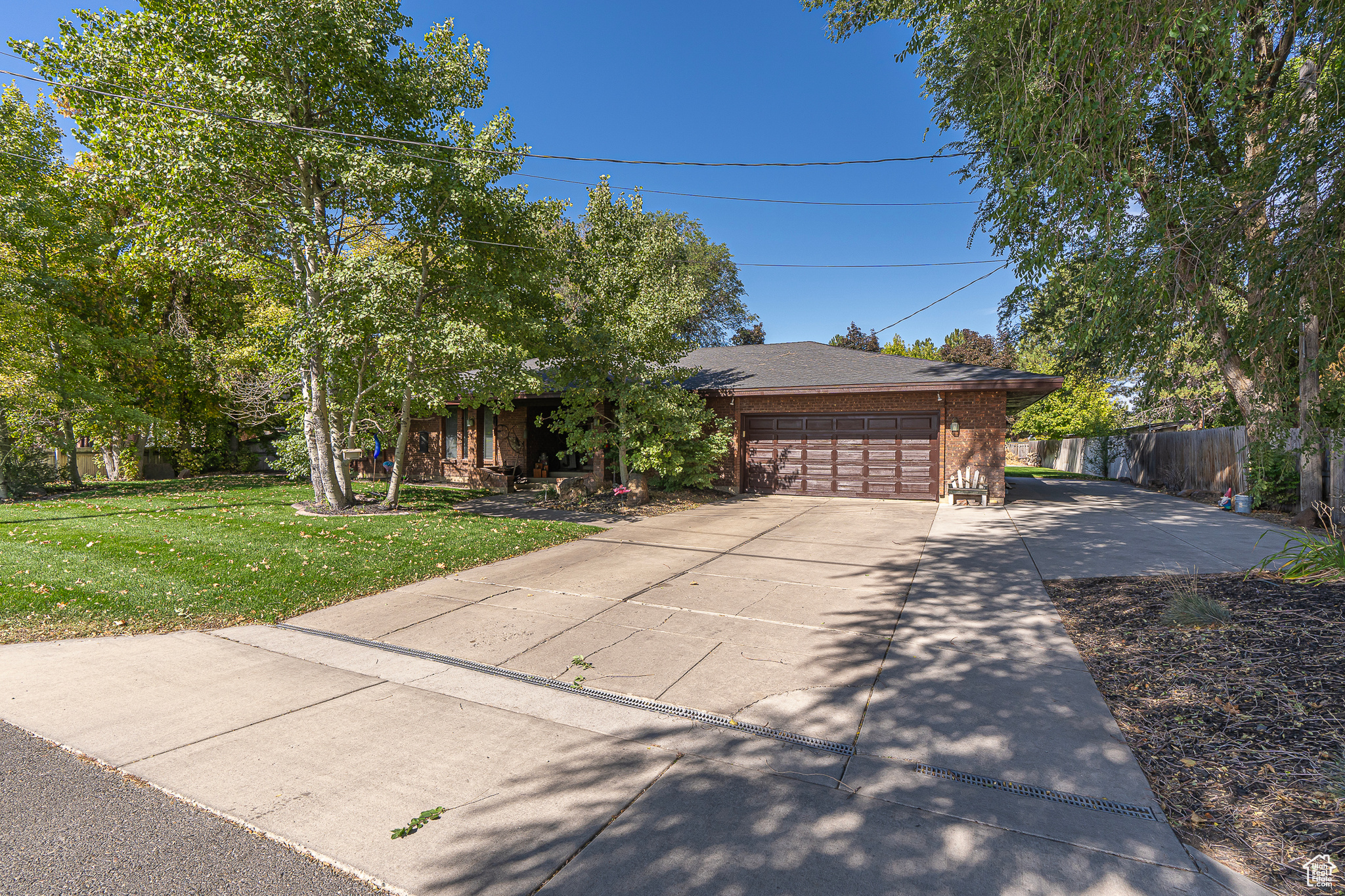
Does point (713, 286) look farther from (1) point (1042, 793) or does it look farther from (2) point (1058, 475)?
(1) point (1042, 793)

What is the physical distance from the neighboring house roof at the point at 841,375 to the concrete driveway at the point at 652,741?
7.39 metres

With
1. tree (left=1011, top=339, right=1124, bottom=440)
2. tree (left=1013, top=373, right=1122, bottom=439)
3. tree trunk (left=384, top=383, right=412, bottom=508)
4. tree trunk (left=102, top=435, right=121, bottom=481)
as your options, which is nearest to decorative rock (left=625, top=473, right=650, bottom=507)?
tree trunk (left=384, top=383, right=412, bottom=508)

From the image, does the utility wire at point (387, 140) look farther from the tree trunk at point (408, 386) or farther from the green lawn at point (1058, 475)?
the green lawn at point (1058, 475)

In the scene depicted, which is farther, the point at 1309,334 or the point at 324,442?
the point at 324,442

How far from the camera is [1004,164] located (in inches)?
195

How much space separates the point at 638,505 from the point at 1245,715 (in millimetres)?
10068

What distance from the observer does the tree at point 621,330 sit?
11.4 m

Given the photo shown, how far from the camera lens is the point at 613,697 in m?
3.71

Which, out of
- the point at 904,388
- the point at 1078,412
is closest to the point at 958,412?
the point at 904,388

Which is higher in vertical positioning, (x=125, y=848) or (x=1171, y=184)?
(x=1171, y=184)

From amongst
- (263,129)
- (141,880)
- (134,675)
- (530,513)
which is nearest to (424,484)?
(530,513)

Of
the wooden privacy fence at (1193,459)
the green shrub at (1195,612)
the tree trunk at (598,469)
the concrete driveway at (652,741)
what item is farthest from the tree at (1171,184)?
the tree trunk at (598,469)

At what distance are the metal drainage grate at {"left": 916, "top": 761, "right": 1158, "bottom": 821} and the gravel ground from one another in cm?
249

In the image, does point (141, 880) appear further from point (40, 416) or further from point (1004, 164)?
point (40, 416)
